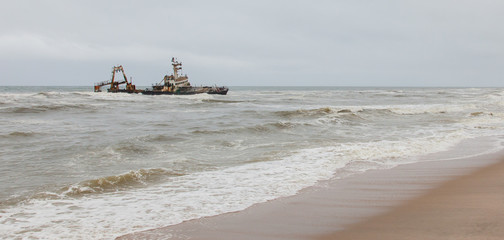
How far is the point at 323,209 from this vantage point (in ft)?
15.9

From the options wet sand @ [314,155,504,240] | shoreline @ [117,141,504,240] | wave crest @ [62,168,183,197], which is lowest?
wave crest @ [62,168,183,197]

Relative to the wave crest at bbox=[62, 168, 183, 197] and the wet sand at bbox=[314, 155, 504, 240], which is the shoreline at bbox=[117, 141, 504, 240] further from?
the wave crest at bbox=[62, 168, 183, 197]

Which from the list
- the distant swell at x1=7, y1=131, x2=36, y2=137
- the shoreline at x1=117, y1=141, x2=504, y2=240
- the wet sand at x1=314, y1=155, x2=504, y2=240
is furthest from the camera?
the distant swell at x1=7, y1=131, x2=36, y2=137

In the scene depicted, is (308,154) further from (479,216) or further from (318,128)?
(318,128)

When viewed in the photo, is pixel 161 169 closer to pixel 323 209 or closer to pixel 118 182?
pixel 118 182

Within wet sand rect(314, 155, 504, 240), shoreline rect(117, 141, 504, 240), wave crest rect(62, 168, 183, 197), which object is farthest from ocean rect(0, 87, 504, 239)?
wet sand rect(314, 155, 504, 240)

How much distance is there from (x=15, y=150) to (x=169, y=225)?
8.00 m

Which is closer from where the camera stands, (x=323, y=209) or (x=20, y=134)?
(x=323, y=209)

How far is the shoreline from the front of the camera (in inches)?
160

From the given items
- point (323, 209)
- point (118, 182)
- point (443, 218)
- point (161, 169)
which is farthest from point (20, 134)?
point (443, 218)

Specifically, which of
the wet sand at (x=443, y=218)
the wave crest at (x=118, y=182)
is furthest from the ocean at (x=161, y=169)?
the wet sand at (x=443, y=218)

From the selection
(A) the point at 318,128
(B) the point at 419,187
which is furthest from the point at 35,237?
(A) the point at 318,128

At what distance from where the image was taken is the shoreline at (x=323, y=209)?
406 centimetres

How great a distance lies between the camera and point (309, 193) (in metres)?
5.74
